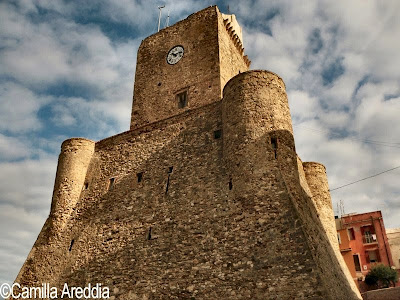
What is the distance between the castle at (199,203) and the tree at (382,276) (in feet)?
34.6

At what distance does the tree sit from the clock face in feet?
64.1

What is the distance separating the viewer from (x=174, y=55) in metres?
19.9

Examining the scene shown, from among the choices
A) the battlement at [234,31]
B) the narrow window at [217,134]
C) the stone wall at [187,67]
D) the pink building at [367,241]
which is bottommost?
the pink building at [367,241]

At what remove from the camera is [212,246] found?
37.0 feet

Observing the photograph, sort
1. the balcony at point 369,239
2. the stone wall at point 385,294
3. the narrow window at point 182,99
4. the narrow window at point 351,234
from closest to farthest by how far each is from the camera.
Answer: the stone wall at point 385,294, the narrow window at point 182,99, the balcony at point 369,239, the narrow window at point 351,234

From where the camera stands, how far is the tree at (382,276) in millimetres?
23453

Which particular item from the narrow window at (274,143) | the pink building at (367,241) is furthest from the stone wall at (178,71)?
the pink building at (367,241)

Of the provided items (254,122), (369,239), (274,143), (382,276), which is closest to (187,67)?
(254,122)

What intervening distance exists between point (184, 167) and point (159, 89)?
6.99 metres

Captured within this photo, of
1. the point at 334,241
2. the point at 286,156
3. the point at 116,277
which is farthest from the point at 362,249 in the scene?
the point at 116,277

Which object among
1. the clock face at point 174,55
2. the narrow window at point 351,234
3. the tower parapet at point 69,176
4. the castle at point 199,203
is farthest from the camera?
the narrow window at point 351,234

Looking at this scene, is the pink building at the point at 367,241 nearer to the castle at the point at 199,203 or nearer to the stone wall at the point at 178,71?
the castle at the point at 199,203

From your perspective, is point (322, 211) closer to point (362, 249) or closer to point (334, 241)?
point (334, 241)

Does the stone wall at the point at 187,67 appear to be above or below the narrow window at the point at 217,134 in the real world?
above
